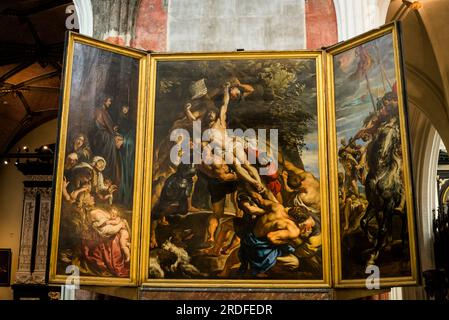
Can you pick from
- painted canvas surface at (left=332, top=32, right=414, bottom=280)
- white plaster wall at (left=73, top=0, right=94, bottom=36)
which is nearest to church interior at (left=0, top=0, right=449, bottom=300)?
white plaster wall at (left=73, top=0, right=94, bottom=36)

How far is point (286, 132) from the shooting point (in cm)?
1045

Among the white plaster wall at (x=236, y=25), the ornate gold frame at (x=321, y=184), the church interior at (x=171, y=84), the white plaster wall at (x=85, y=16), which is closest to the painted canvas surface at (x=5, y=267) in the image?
the church interior at (x=171, y=84)

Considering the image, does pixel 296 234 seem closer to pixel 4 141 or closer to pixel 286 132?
pixel 286 132

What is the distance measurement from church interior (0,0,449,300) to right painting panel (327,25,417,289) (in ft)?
0.36

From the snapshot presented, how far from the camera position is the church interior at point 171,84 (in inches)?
388

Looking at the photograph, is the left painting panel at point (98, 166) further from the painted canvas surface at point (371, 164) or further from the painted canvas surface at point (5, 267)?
the painted canvas surface at point (5, 267)

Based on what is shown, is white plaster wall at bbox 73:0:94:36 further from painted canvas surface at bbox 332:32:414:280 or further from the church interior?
painted canvas surface at bbox 332:32:414:280

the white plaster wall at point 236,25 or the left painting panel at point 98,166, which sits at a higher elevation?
the white plaster wall at point 236,25

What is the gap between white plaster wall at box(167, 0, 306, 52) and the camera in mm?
11547

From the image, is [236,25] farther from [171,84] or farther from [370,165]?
[370,165]

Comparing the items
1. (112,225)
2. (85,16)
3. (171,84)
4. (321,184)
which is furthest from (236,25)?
(112,225)

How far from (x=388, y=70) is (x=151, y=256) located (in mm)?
4399

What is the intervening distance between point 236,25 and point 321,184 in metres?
3.33

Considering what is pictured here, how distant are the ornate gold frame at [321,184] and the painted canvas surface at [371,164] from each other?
25 centimetres
